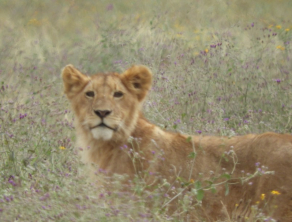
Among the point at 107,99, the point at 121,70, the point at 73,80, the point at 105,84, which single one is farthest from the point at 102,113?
A: the point at 121,70

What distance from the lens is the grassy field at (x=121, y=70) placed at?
460cm

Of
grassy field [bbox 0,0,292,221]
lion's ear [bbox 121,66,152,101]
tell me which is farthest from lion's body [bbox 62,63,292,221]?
grassy field [bbox 0,0,292,221]

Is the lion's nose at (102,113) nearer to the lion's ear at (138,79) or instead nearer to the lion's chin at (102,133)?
the lion's chin at (102,133)

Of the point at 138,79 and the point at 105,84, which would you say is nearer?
the point at 105,84

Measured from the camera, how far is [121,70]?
9945 mm

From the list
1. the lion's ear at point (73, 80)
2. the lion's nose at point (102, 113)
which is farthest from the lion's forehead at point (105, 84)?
the lion's nose at point (102, 113)

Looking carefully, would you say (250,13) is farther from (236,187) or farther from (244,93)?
(236,187)

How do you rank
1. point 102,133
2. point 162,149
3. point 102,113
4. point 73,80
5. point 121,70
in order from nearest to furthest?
point 102,113 → point 102,133 → point 162,149 → point 73,80 → point 121,70

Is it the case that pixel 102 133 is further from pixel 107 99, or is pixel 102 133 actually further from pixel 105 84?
pixel 105 84

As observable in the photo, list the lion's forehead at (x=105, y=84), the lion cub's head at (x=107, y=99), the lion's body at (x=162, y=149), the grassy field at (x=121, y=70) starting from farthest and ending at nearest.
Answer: the lion's forehead at (x=105, y=84) < the lion cub's head at (x=107, y=99) < the lion's body at (x=162, y=149) < the grassy field at (x=121, y=70)

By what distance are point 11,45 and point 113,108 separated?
21.3 feet

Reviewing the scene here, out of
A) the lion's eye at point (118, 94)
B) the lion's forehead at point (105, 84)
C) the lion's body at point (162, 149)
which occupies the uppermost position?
the lion's forehead at point (105, 84)

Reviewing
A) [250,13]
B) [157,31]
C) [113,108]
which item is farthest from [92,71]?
[113,108]

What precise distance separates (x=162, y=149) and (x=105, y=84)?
2.40 ft
